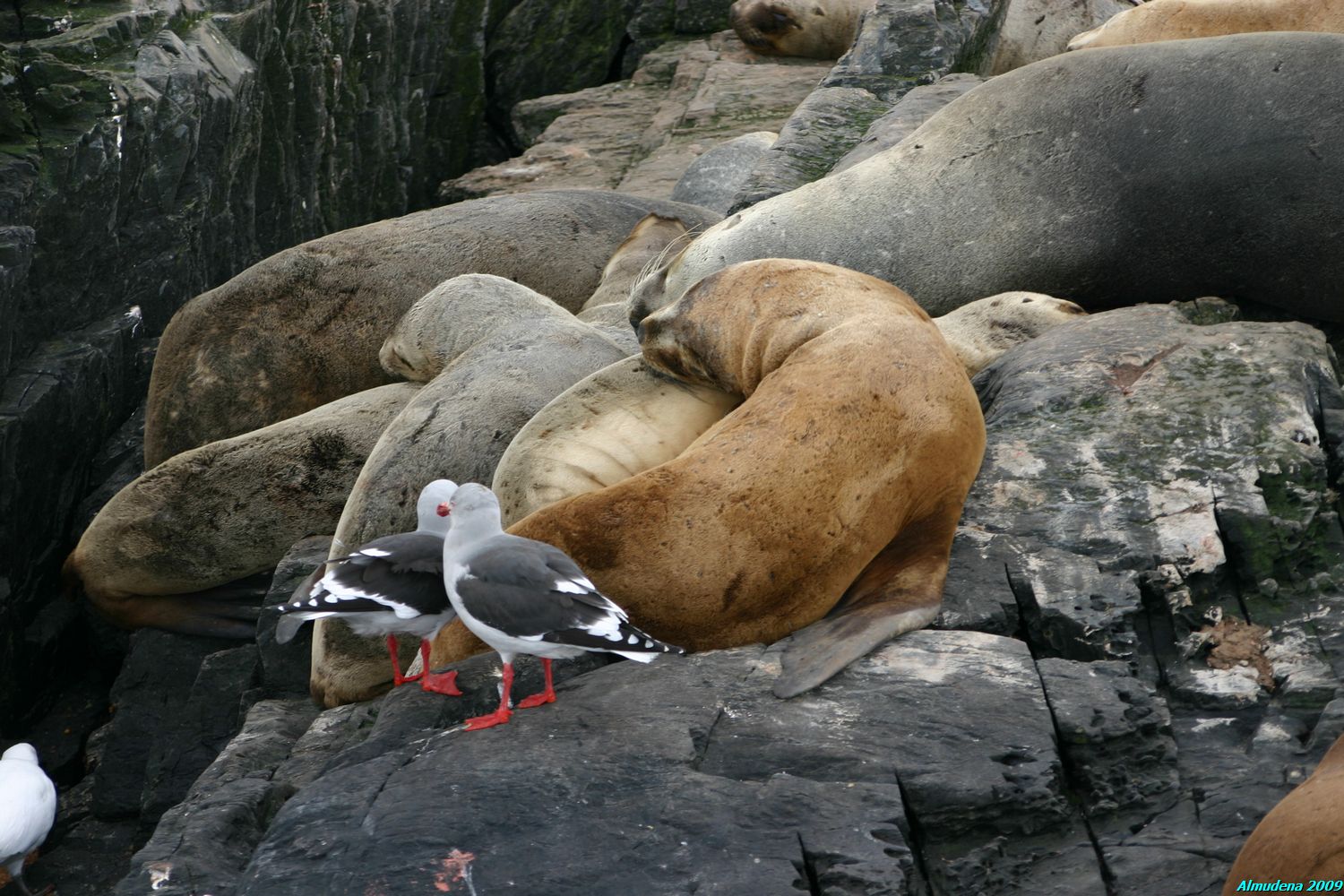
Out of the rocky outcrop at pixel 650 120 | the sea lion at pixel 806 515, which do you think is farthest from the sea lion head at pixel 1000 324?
the rocky outcrop at pixel 650 120

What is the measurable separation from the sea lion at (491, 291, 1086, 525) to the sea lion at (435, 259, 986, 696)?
0.62m

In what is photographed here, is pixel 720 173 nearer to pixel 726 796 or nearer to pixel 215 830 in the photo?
pixel 215 830

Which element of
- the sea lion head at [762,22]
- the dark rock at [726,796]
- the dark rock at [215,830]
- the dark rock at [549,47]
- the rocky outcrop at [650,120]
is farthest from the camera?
the dark rock at [549,47]

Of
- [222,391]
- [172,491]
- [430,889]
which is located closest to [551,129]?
[222,391]

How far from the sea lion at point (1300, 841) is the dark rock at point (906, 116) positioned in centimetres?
Answer: 446

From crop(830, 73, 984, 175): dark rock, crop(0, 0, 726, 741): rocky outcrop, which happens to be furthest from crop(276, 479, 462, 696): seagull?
crop(0, 0, 726, 741): rocky outcrop

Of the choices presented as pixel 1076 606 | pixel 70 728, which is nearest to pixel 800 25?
pixel 70 728

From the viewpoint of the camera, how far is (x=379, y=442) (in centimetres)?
537

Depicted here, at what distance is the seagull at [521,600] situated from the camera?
3.26 metres

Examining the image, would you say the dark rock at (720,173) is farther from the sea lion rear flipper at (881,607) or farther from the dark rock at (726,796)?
the dark rock at (726,796)

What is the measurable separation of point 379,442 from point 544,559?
2.14 meters

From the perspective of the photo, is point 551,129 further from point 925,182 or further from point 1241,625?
point 1241,625

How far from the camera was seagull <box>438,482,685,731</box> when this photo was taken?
3258 mm

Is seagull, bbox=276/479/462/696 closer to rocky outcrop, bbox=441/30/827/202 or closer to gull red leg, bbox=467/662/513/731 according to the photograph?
gull red leg, bbox=467/662/513/731
